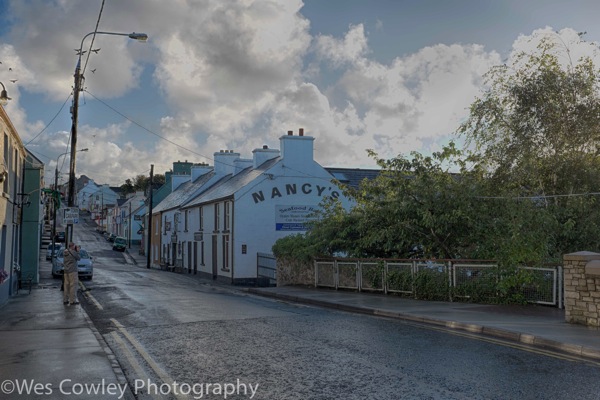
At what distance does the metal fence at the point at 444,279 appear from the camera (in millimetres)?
14914

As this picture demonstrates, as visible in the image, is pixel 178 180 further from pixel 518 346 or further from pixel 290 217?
pixel 518 346

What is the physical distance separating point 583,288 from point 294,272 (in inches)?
645

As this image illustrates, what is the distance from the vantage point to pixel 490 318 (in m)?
12.9

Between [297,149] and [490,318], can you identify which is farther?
[297,149]

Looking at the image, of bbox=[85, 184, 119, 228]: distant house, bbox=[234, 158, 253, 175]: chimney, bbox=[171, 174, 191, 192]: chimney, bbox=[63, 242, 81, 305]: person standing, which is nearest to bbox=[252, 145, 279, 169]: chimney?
bbox=[234, 158, 253, 175]: chimney

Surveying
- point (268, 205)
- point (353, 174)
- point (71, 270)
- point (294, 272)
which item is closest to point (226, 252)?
point (268, 205)

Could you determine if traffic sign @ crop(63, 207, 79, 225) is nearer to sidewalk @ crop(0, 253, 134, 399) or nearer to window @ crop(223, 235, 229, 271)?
sidewalk @ crop(0, 253, 134, 399)

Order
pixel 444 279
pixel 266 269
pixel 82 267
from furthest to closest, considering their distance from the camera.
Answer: pixel 266 269 → pixel 82 267 → pixel 444 279

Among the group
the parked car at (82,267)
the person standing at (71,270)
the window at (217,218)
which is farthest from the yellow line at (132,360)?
the window at (217,218)

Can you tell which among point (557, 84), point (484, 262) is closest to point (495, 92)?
point (557, 84)

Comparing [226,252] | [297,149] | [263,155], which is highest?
[263,155]

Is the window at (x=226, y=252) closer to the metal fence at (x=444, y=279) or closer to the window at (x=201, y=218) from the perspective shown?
the window at (x=201, y=218)

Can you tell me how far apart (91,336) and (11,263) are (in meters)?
11.9

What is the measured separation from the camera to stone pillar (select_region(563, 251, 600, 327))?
11.5 meters
